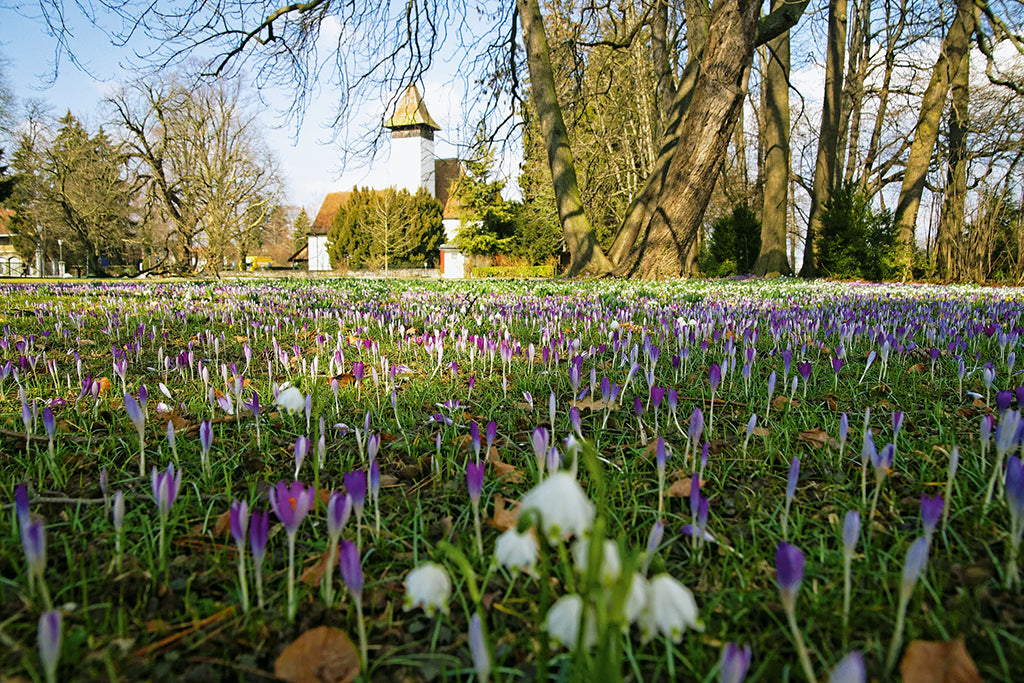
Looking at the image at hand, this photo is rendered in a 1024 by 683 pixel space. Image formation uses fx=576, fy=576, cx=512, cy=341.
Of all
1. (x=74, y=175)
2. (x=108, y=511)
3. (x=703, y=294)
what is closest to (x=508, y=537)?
(x=108, y=511)

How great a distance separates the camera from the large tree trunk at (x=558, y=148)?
12.2 meters

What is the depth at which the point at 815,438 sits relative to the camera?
196 centimetres

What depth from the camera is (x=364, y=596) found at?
1.15 m

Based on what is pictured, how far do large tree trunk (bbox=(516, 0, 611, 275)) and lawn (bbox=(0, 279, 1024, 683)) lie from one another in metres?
10.2

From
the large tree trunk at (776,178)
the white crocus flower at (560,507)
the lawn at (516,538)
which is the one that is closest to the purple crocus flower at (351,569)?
the lawn at (516,538)

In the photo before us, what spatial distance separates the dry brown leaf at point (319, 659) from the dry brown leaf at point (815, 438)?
5.26 feet

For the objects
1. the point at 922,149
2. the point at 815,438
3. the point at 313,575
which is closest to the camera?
the point at 313,575

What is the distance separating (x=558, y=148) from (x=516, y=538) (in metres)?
12.8

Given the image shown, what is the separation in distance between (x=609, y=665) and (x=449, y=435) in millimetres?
1475

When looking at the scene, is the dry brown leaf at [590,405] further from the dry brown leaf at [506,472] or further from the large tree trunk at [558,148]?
the large tree trunk at [558,148]

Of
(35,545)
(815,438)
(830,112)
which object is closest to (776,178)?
(830,112)

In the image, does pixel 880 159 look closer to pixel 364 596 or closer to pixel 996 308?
pixel 996 308

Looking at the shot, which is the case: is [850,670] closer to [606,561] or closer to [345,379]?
[606,561]

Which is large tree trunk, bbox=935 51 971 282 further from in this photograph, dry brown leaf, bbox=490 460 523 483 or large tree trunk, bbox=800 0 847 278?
dry brown leaf, bbox=490 460 523 483
